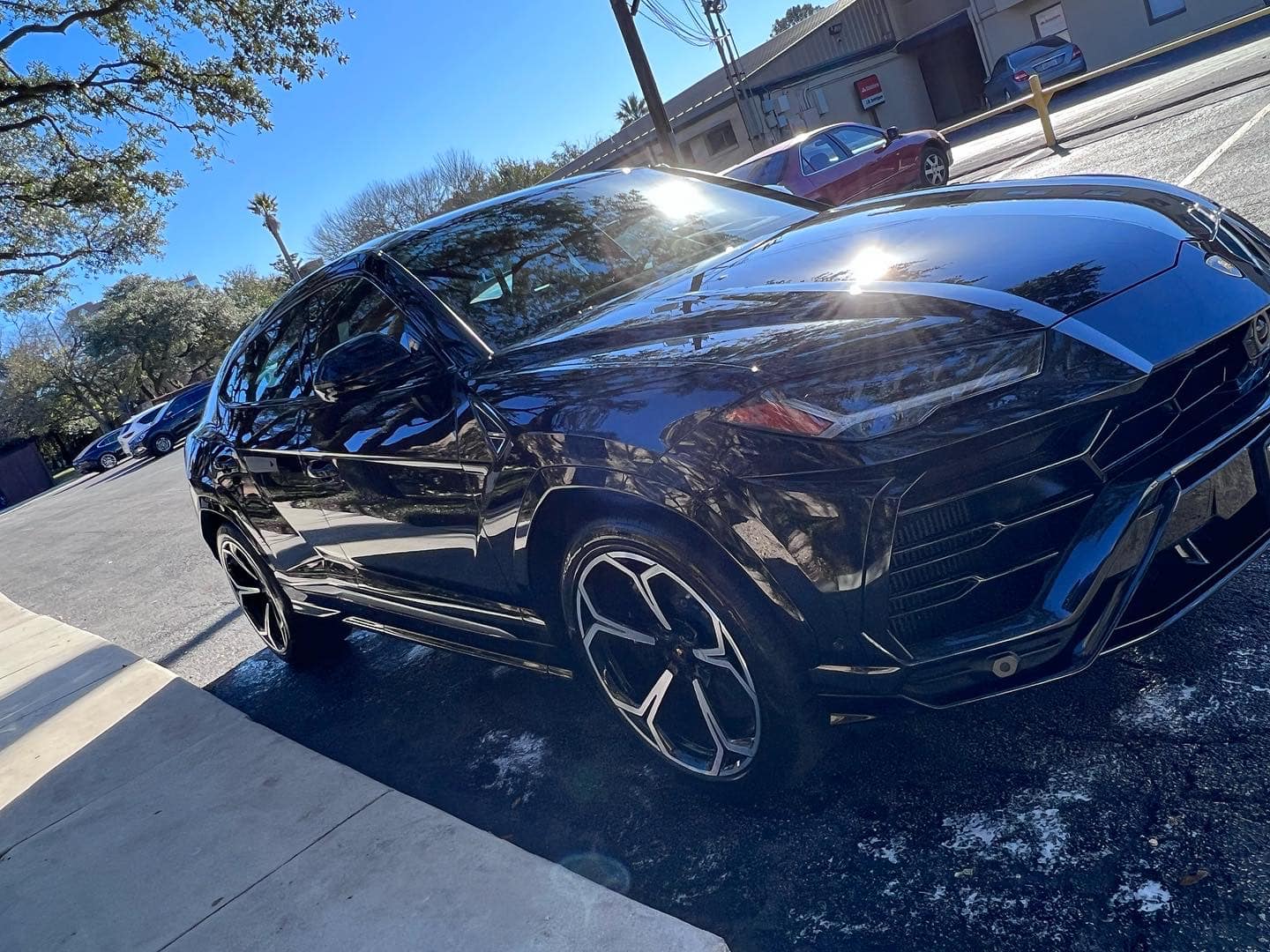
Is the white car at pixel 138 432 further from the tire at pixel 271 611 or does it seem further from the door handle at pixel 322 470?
the door handle at pixel 322 470

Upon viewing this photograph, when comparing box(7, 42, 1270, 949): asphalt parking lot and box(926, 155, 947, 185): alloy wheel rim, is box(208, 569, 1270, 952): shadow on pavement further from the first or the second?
box(926, 155, 947, 185): alloy wheel rim

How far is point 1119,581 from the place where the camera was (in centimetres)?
192

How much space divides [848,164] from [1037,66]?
1494cm

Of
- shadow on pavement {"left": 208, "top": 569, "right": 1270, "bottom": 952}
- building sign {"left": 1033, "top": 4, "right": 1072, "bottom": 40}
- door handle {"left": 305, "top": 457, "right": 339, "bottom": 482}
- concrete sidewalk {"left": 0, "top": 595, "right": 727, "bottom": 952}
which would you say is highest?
building sign {"left": 1033, "top": 4, "right": 1072, "bottom": 40}

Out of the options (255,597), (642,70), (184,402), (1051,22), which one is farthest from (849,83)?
(255,597)

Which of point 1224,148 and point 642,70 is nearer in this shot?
point 1224,148

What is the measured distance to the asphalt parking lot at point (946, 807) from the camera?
6.23ft

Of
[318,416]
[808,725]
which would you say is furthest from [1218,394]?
[318,416]

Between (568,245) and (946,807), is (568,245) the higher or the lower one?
the higher one

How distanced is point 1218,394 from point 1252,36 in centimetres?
2073

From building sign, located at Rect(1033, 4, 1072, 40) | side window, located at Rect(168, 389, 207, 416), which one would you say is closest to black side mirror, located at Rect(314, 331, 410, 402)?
side window, located at Rect(168, 389, 207, 416)

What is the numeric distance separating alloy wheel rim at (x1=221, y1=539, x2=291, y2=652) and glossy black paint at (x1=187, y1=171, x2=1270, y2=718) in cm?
220

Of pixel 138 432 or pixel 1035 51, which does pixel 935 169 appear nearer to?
pixel 1035 51

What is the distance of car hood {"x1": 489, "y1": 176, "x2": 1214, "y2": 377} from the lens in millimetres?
2096
